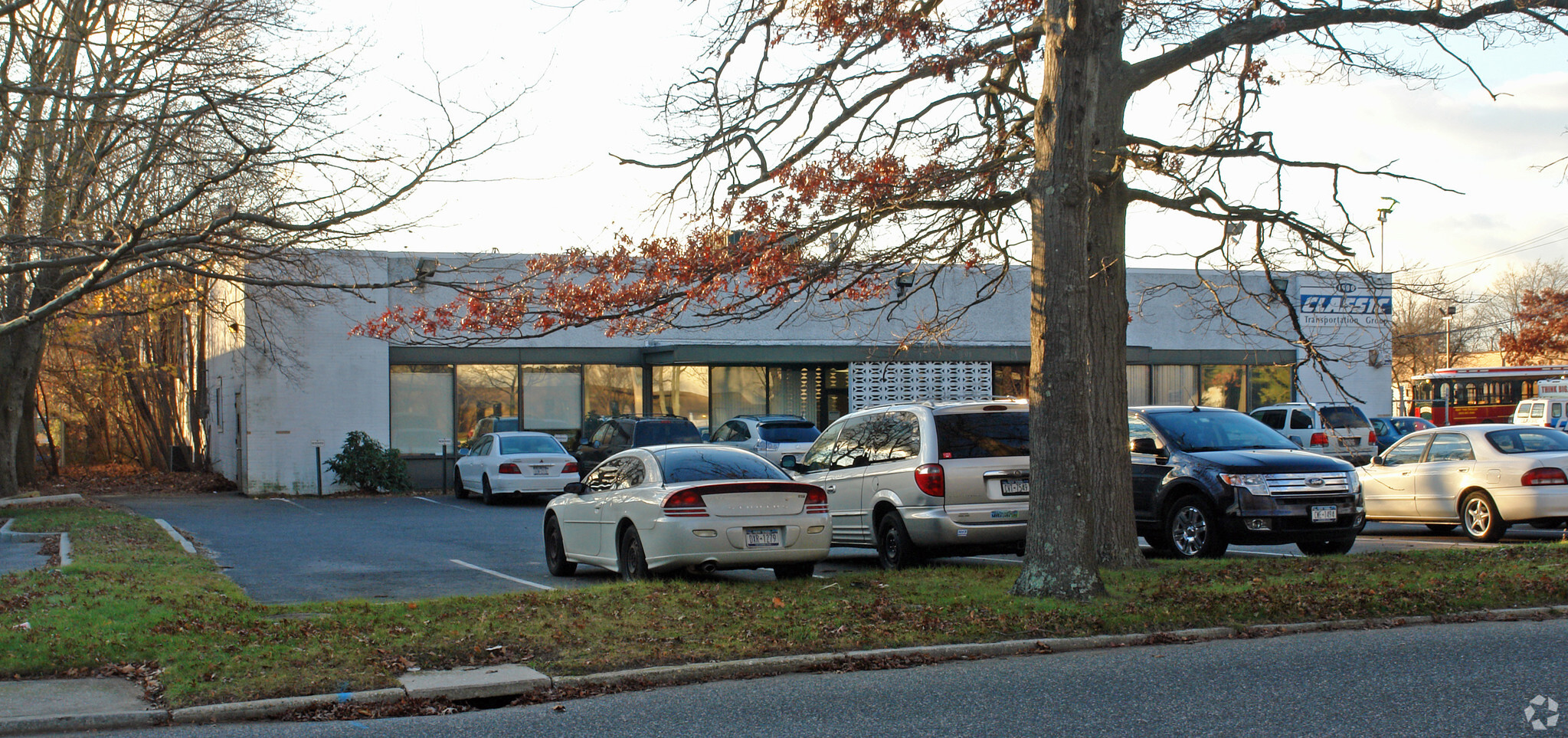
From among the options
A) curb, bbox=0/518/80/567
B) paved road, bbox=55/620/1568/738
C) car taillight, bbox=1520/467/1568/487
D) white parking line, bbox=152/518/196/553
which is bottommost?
paved road, bbox=55/620/1568/738

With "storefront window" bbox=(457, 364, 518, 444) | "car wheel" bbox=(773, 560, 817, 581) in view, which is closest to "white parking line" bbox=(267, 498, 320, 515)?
"storefront window" bbox=(457, 364, 518, 444)

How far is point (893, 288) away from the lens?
31.6m

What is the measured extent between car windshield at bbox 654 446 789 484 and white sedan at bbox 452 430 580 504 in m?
11.6

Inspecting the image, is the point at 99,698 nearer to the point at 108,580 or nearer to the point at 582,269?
the point at 108,580

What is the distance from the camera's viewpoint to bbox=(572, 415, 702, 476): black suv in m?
24.0

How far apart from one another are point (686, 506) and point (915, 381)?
20.9 metres

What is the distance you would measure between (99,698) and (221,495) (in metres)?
21.6

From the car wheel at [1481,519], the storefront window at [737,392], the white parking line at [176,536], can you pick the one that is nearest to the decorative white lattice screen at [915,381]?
the storefront window at [737,392]

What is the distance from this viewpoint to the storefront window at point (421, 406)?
93.5 feet

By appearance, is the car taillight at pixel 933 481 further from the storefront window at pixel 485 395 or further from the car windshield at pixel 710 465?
the storefront window at pixel 485 395

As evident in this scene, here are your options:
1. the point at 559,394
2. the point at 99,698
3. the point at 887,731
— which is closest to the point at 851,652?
the point at 887,731

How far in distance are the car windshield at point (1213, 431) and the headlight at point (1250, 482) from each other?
0.82 m

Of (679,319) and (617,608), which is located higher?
(679,319)

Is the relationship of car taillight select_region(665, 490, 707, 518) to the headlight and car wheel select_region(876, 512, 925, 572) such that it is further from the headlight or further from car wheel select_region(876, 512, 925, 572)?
the headlight
